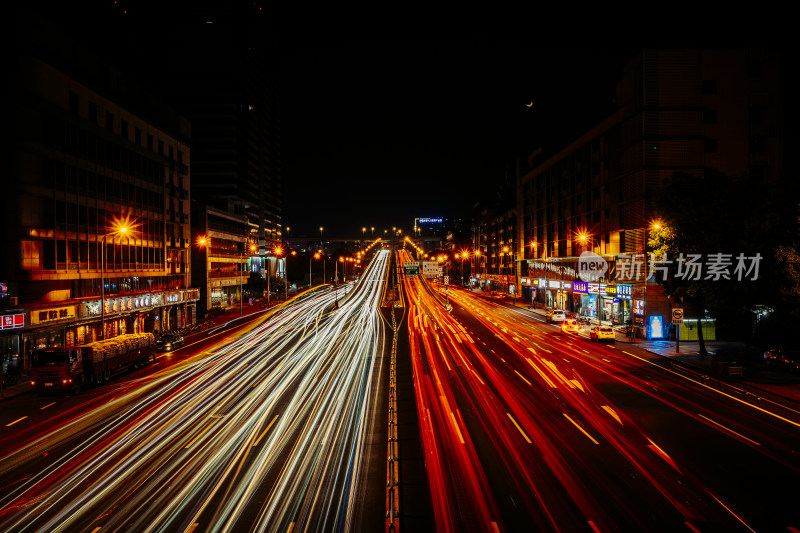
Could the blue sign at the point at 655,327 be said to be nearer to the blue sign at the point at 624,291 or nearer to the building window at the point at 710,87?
the blue sign at the point at 624,291

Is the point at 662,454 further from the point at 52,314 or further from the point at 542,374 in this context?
the point at 52,314

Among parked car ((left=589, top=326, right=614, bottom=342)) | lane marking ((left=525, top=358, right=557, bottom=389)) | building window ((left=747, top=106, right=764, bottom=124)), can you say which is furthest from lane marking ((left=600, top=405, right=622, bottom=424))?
building window ((left=747, top=106, right=764, bottom=124))

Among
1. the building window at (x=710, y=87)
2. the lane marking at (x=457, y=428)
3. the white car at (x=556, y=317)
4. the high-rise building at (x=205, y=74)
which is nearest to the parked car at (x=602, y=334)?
the white car at (x=556, y=317)

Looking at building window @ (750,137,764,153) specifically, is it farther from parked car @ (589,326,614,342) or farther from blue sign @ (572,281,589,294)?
parked car @ (589,326,614,342)

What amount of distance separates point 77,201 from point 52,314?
9212 millimetres

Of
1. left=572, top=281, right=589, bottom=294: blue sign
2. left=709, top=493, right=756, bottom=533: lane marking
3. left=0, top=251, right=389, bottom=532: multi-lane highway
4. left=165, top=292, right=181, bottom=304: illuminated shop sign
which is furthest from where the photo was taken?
left=572, top=281, right=589, bottom=294: blue sign

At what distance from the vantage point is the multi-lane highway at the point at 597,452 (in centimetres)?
1104

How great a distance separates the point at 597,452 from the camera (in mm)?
14852

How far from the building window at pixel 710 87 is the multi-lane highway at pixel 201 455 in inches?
1511

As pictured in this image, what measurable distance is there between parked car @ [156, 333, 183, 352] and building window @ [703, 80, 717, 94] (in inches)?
1968

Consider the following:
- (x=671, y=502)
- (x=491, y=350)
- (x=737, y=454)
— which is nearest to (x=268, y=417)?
(x=671, y=502)

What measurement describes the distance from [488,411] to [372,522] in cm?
962

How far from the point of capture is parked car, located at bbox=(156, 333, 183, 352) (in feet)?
123

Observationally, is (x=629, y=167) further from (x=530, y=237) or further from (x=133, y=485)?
(x=133, y=485)
